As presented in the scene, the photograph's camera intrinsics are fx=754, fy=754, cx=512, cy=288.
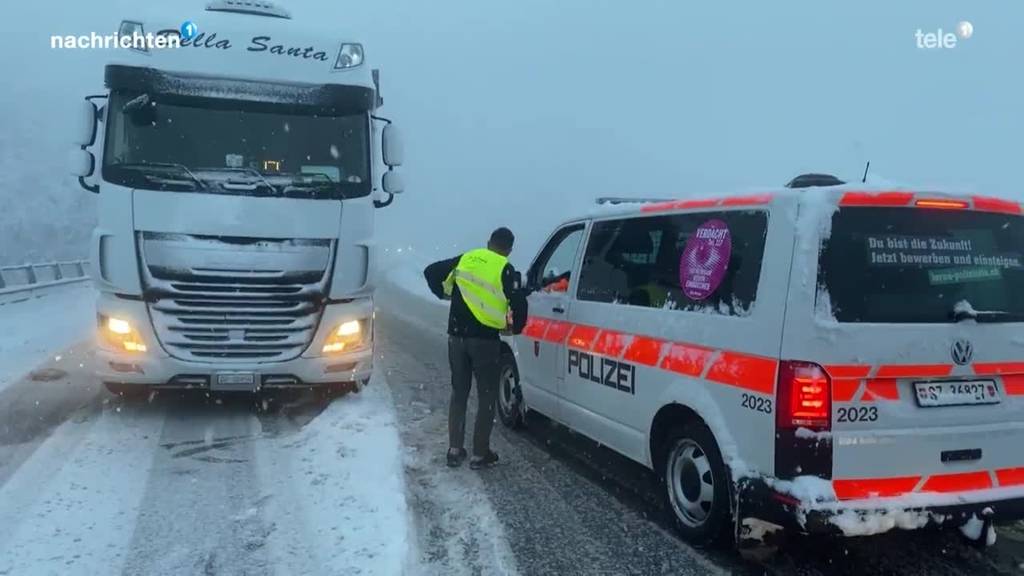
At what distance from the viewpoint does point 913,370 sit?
145 inches

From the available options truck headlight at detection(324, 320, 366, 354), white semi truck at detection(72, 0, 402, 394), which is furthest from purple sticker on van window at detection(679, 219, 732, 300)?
truck headlight at detection(324, 320, 366, 354)

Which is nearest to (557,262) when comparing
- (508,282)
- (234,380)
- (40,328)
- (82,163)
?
(508,282)

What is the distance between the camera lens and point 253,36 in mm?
7195

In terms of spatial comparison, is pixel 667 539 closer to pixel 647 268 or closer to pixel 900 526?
pixel 900 526

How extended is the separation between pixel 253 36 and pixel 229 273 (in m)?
2.41

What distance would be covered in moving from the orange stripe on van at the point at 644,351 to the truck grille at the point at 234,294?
10.1ft

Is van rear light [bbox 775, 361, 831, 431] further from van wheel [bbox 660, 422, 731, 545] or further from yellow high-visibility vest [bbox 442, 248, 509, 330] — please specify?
yellow high-visibility vest [bbox 442, 248, 509, 330]

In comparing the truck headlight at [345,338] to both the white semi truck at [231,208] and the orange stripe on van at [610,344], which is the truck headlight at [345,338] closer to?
the white semi truck at [231,208]

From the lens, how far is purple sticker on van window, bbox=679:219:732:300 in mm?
4289

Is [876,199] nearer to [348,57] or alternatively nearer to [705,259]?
[705,259]

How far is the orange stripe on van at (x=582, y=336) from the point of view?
18.1 ft

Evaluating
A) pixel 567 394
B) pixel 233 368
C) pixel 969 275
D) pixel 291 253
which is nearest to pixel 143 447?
pixel 233 368

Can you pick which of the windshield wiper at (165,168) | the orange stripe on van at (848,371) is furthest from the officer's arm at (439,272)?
the orange stripe on van at (848,371)

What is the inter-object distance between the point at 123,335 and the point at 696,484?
4929 millimetres
